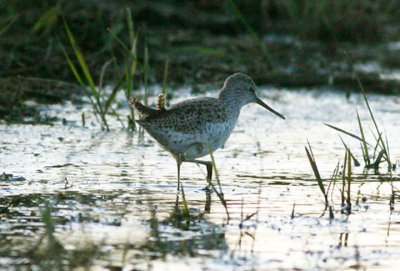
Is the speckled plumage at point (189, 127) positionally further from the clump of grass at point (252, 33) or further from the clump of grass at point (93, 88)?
the clump of grass at point (252, 33)

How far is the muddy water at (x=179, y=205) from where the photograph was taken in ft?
18.0

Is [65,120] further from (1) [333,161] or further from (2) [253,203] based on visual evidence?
(2) [253,203]

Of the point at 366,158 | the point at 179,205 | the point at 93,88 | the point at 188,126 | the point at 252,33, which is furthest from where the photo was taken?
the point at 252,33

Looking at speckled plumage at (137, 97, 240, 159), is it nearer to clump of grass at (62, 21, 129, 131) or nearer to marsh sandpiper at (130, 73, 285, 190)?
marsh sandpiper at (130, 73, 285, 190)

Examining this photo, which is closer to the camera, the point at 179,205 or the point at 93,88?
the point at 179,205

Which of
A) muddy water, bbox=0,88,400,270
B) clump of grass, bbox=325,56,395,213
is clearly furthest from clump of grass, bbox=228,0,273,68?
clump of grass, bbox=325,56,395,213

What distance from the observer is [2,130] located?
934cm

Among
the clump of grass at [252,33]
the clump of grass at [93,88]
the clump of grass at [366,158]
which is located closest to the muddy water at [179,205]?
the clump of grass at [366,158]

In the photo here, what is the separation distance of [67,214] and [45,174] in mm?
1329

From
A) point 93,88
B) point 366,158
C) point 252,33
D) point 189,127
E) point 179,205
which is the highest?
point 252,33

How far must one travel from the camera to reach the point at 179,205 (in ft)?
22.4

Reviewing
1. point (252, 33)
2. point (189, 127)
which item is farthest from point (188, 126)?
point (252, 33)

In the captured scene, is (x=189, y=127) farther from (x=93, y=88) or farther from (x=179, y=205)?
(x=93, y=88)

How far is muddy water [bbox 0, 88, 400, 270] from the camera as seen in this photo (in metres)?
5.50
